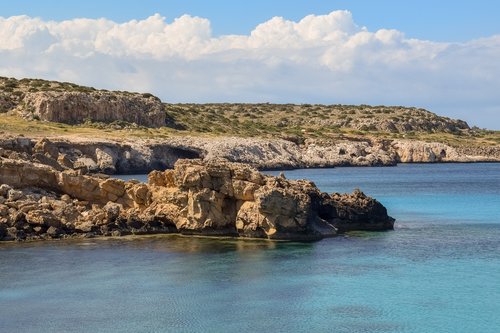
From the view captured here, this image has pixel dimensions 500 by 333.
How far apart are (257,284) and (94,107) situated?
3217 inches

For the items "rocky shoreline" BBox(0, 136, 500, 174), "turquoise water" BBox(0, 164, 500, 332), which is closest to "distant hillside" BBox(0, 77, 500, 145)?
"rocky shoreline" BBox(0, 136, 500, 174)

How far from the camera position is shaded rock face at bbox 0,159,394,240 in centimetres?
3916

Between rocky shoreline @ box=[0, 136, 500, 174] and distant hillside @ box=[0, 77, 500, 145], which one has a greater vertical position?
distant hillside @ box=[0, 77, 500, 145]

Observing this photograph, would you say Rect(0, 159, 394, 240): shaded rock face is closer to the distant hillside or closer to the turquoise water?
the turquoise water

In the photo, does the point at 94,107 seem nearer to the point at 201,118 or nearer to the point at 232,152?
the point at 232,152

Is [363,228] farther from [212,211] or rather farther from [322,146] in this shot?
[322,146]

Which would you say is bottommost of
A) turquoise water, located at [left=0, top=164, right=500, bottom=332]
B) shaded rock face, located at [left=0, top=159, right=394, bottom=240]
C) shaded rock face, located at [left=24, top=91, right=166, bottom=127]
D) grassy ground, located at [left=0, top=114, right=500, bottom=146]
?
turquoise water, located at [left=0, top=164, right=500, bottom=332]

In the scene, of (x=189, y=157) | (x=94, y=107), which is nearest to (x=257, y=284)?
(x=189, y=157)

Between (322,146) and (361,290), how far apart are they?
96810 millimetres

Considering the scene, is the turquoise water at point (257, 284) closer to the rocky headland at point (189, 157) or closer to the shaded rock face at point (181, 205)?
the shaded rock face at point (181, 205)

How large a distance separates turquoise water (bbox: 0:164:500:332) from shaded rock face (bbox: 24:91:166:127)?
6686cm

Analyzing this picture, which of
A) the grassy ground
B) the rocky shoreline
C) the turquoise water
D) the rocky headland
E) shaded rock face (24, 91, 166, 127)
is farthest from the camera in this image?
shaded rock face (24, 91, 166, 127)

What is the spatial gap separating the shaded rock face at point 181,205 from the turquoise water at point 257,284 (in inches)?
50.6

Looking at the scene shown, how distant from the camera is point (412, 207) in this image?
59.2 meters
